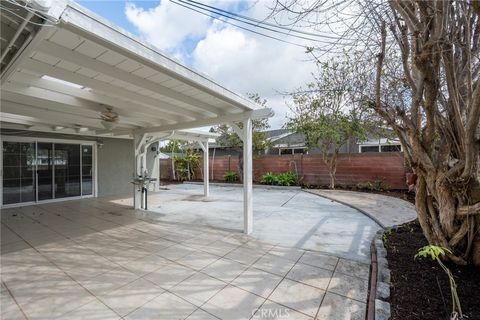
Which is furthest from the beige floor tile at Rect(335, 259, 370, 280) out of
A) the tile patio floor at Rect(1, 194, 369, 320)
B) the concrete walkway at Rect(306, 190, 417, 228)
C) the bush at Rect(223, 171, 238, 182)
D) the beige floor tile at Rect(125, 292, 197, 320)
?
the bush at Rect(223, 171, 238, 182)

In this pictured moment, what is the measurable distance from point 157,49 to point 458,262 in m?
4.32

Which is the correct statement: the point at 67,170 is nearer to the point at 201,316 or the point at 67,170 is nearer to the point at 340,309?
the point at 201,316

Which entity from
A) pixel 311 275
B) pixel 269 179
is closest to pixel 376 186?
pixel 269 179

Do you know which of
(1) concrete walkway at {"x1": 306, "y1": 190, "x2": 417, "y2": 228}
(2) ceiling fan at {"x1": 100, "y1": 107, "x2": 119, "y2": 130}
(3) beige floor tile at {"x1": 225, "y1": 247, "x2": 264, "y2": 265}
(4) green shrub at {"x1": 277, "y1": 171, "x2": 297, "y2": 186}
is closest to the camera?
(3) beige floor tile at {"x1": 225, "y1": 247, "x2": 264, "y2": 265}

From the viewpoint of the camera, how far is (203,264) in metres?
3.20

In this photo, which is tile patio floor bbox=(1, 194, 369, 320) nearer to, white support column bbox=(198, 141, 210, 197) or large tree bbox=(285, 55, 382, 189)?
white support column bbox=(198, 141, 210, 197)

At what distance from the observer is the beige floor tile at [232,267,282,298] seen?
2.57 meters

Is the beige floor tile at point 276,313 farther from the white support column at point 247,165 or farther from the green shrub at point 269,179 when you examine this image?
the green shrub at point 269,179

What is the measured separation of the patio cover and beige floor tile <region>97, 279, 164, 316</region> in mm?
2205

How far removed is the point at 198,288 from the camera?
2615 mm

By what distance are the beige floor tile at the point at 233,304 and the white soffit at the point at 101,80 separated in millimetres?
2677

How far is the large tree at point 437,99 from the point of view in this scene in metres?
2.29

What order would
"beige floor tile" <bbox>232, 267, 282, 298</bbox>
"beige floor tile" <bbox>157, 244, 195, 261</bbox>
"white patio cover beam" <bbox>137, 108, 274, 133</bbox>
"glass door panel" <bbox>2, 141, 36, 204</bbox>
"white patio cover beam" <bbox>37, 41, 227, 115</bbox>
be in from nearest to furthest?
"white patio cover beam" <bbox>37, 41, 227, 115</bbox>
"beige floor tile" <bbox>232, 267, 282, 298</bbox>
"beige floor tile" <bbox>157, 244, 195, 261</bbox>
"white patio cover beam" <bbox>137, 108, 274, 133</bbox>
"glass door panel" <bbox>2, 141, 36, 204</bbox>

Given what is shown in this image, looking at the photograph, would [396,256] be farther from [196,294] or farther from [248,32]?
[248,32]
